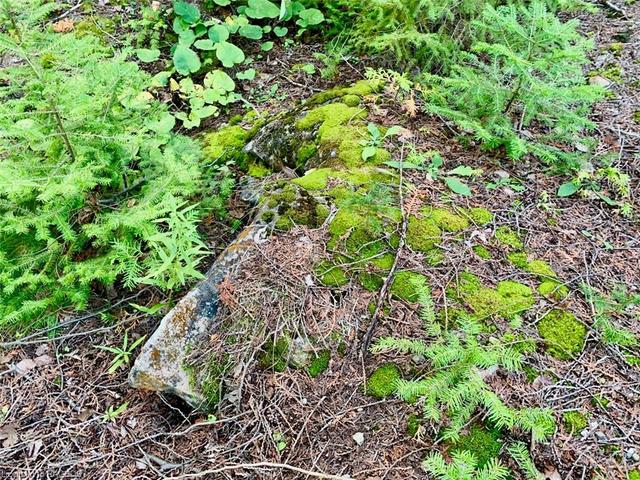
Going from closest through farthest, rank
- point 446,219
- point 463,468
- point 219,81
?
1. point 463,468
2. point 446,219
3. point 219,81

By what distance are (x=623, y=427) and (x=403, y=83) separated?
106 inches

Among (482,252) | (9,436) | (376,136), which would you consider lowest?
(9,436)

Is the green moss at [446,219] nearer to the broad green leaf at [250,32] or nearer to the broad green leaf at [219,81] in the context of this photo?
the broad green leaf at [219,81]

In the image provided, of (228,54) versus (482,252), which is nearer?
(482,252)

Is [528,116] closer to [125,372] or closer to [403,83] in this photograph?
[403,83]

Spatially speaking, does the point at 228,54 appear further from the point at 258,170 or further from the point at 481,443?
A: the point at 481,443

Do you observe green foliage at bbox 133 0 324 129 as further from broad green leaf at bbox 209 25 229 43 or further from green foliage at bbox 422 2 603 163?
green foliage at bbox 422 2 603 163

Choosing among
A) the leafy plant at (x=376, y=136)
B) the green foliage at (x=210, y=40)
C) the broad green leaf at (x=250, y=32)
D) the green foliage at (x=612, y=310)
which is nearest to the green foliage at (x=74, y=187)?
the leafy plant at (x=376, y=136)

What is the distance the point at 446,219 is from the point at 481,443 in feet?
4.44

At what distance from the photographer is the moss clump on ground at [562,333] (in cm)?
234

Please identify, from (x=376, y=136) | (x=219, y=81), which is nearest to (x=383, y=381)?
(x=376, y=136)

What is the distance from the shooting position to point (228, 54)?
477 centimetres

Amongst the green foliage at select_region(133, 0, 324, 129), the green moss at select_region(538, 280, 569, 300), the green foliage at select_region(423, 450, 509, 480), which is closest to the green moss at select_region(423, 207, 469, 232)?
the green moss at select_region(538, 280, 569, 300)

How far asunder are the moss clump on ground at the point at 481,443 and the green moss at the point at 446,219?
1.22 metres
